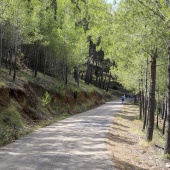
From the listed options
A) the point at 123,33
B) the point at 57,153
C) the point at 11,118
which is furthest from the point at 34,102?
the point at 123,33

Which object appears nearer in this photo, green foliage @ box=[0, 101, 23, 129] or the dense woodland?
the dense woodland

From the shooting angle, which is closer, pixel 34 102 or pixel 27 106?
pixel 27 106

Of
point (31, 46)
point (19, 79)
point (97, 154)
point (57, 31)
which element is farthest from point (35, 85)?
point (97, 154)

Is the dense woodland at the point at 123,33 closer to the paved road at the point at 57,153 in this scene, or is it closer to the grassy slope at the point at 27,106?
the grassy slope at the point at 27,106

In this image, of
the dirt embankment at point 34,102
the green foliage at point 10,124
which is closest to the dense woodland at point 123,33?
the dirt embankment at point 34,102

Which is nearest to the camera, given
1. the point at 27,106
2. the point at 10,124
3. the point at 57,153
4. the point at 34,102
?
the point at 57,153

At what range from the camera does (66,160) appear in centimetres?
830

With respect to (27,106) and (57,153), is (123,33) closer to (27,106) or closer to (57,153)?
(57,153)

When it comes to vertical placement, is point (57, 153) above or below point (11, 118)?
below

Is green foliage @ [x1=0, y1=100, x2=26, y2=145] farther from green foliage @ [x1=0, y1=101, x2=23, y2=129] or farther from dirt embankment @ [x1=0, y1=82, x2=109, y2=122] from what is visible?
dirt embankment @ [x1=0, y1=82, x2=109, y2=122]

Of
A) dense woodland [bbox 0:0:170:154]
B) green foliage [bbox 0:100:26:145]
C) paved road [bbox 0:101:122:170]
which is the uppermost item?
dense woodland [bbox 0:0:170:154]

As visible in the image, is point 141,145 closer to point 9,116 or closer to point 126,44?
point 126,44

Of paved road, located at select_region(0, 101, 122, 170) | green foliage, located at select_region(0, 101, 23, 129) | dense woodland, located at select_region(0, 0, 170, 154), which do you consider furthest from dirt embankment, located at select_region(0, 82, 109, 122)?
paved road, located at select_region(0, 101, 122, 170)

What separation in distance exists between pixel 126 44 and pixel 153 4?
2252 mm
